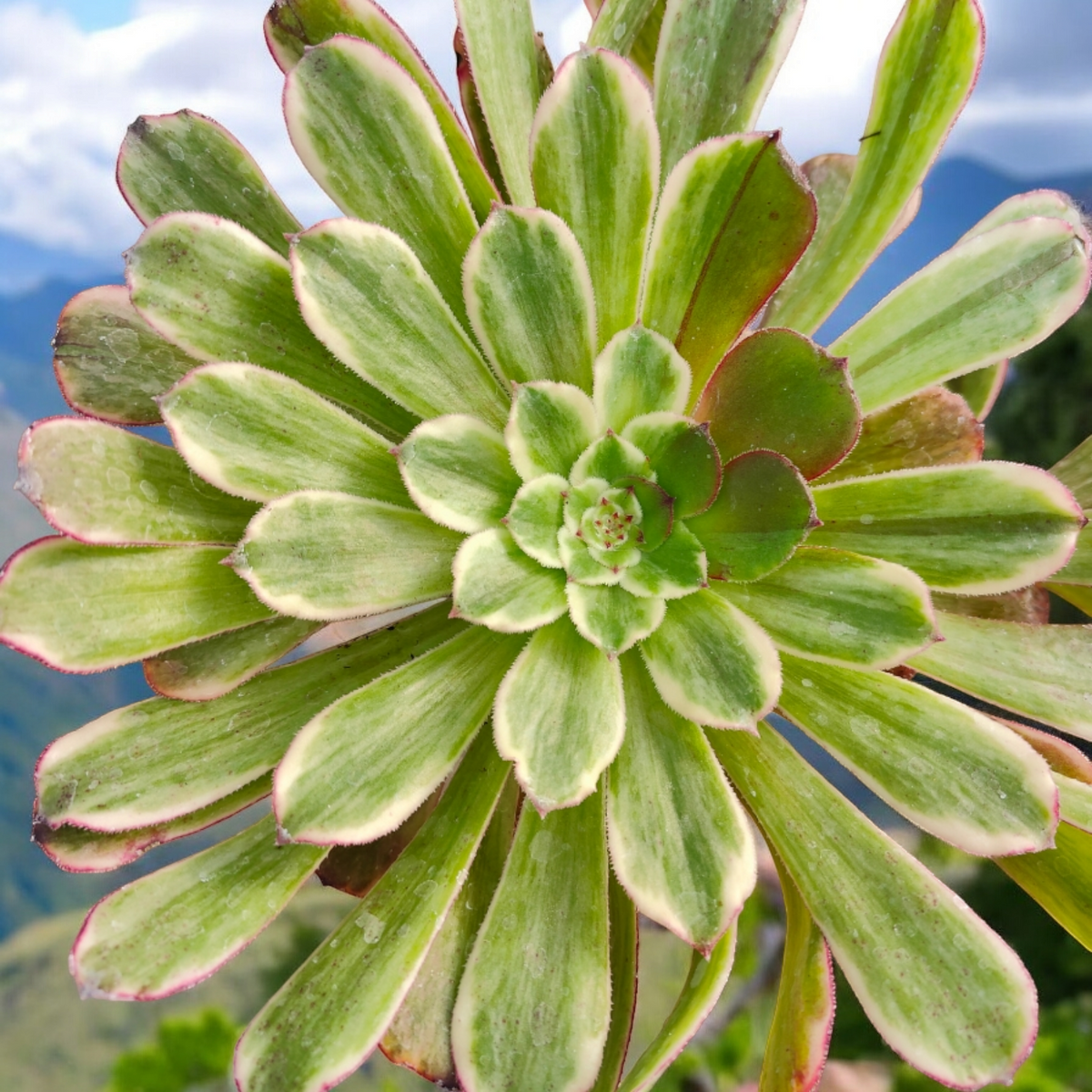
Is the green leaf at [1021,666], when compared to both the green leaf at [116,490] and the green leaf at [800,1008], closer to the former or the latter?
the green leaf at [800,1008]

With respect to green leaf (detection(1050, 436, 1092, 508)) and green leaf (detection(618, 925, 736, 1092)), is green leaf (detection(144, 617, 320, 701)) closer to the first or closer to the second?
green leaf (detection(618, 925, 736, 1092))

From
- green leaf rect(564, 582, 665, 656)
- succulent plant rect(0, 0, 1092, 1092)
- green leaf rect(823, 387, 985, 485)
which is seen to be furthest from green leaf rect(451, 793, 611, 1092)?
green leaf rect(823, 387, 985, 485)

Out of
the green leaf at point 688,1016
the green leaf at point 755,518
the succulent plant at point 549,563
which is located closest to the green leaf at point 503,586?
the succulent plant at point 549,563

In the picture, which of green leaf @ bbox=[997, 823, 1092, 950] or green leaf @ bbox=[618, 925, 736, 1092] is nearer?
green leaf @ bbox=[618, 925, 736, 1092]

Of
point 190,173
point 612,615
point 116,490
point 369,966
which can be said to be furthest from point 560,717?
point 190,173

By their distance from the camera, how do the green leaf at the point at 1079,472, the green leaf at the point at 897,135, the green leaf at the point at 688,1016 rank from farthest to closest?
the green leaf at the point at 1079,472 < the green leaf at the point at 897,135 < the green leaf at the point at 688,1016

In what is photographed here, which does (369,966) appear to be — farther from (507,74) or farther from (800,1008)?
(507,74)
